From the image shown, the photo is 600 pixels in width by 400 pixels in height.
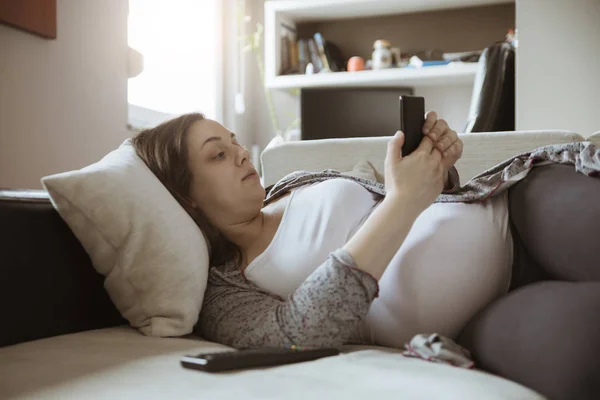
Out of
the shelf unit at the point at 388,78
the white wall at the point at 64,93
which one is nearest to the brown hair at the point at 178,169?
the white wall at the point at 64,93

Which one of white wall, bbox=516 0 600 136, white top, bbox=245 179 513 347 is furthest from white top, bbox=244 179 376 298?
white wall, bbox=516 0 600 136

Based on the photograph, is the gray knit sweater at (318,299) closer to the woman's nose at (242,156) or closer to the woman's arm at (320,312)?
the woman's arm at (320,312)

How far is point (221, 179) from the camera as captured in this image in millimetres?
1260

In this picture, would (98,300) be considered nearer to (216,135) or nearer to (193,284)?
(193,284)

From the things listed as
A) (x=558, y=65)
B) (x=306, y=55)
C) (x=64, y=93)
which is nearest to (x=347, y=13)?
(x=306, y=55)

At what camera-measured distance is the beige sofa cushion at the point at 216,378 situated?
0.73 m

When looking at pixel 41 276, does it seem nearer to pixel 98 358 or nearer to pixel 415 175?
pixel 98 358

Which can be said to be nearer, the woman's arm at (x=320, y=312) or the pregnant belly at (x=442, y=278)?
the woman's arm at (x=320, y=312)

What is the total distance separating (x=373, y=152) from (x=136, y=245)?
0.86 m

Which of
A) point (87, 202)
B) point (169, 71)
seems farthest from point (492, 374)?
point (169, 71)

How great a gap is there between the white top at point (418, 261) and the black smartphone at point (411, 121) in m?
0.12

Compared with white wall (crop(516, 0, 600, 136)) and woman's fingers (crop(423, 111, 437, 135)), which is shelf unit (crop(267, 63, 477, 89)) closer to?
white wall (crop(516, 0, 600, 136))

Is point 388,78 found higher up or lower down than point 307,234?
higher up

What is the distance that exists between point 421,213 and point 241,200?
348 millimetres
